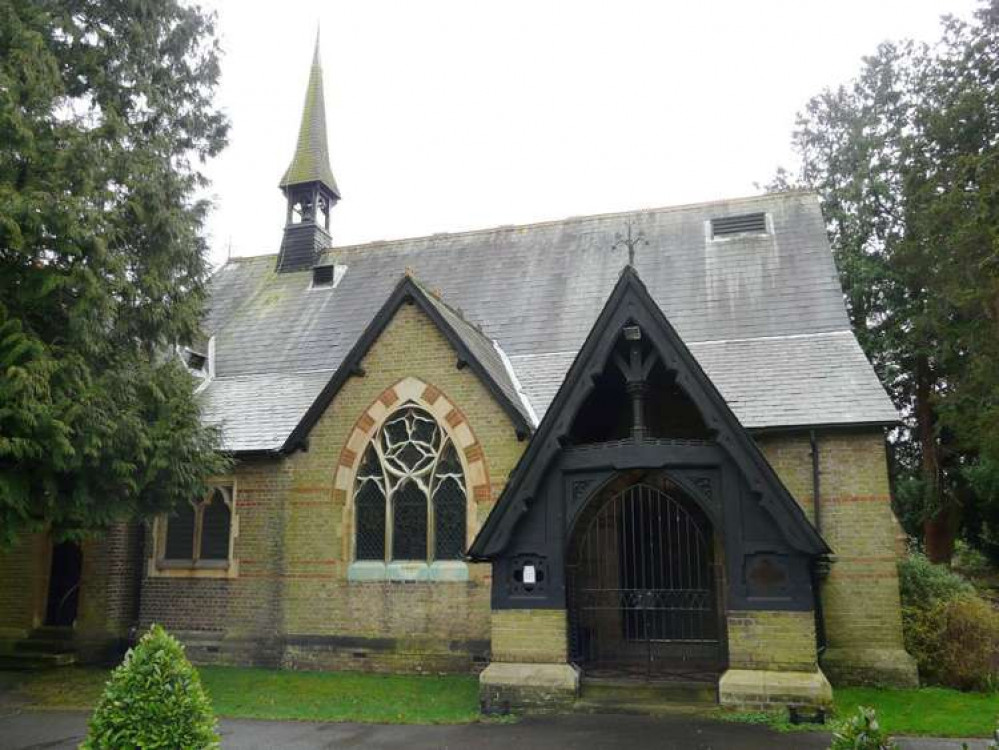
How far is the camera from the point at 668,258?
61.2 ft

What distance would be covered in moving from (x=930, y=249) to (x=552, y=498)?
50.8ft

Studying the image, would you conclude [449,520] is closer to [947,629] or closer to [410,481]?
[410,481]

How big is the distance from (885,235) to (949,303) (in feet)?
21.2

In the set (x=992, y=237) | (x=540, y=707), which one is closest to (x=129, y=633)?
(x=540, y=707)

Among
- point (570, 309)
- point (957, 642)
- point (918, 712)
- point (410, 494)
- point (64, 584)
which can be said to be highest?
point (570, 309)

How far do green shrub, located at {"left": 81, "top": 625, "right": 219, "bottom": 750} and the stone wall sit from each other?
9.56 meters

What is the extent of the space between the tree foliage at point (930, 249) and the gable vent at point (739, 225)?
4.25m

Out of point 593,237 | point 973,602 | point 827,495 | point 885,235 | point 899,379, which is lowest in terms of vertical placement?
point 973,602

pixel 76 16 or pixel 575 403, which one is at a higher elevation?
pixel 76 16

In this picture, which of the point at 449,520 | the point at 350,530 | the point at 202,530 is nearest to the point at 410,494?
the point at 449,520

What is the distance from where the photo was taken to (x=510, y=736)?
9.43 meters

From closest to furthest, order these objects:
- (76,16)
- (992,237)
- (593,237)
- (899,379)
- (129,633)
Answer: (76,16), (129,633), (992,237), (593,237), (899,379)

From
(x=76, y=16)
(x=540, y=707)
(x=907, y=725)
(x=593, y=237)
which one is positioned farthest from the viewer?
(x=593, y=237)

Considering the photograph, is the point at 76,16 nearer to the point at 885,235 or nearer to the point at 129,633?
the point at 129,633
